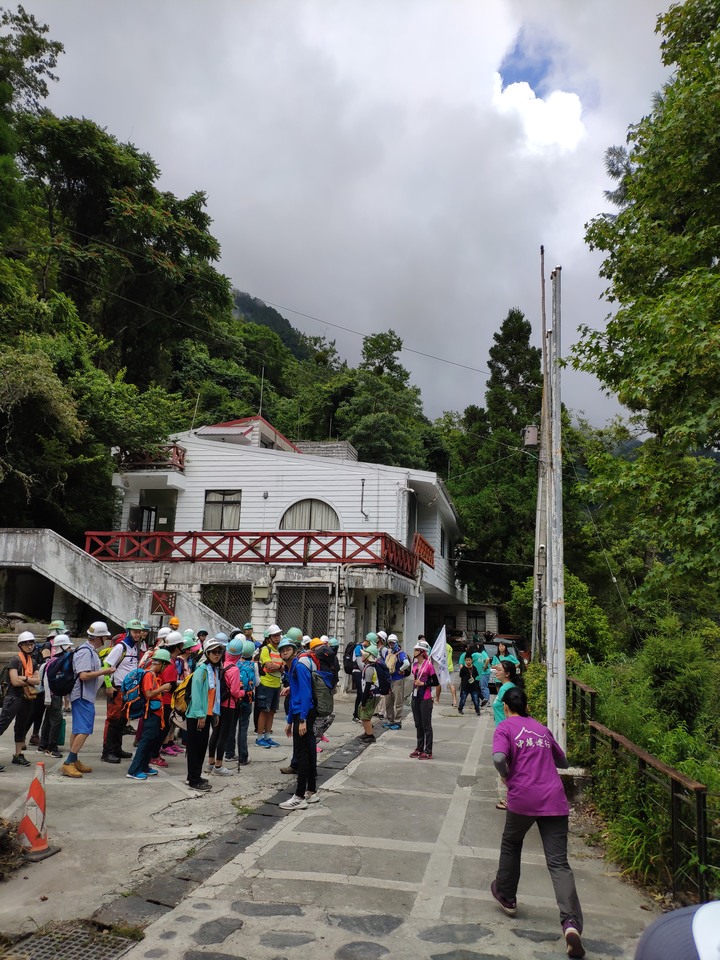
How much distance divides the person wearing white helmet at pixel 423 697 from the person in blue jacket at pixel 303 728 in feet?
9.28

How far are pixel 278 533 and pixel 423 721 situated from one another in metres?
10.3

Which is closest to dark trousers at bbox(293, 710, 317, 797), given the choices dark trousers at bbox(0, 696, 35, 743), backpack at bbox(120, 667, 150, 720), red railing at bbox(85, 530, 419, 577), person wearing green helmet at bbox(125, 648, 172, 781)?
person wearing green helmet at bbox(125, 648, 172, 781)

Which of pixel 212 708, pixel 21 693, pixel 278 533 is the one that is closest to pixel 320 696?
pixel 212 708

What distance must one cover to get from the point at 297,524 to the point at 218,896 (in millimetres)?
17970

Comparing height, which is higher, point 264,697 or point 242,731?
point 264,697

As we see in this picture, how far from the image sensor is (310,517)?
22578mm

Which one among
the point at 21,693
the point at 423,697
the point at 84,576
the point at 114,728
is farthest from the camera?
the point at 84,576

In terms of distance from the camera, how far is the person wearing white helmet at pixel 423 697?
9962 millimetres

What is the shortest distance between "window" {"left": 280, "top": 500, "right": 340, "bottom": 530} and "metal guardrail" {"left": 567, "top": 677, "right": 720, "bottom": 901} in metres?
15.8

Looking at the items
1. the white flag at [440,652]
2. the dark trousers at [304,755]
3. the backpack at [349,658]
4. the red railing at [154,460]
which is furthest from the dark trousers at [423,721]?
the red railing at [154,460]

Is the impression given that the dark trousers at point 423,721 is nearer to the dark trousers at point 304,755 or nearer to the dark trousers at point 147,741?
the dark trousers at point 304,755

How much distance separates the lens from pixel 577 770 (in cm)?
716

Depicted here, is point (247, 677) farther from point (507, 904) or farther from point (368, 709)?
point (507, 904)

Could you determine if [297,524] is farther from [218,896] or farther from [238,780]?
[218,896]
